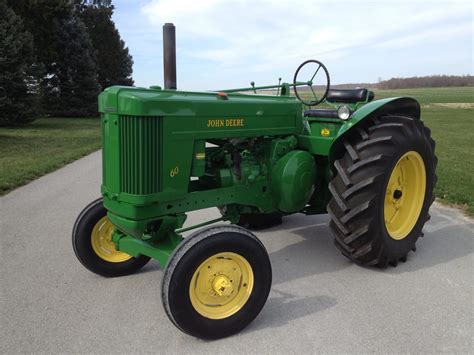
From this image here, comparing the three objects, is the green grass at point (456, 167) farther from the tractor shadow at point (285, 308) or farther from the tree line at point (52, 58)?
the tree line at point (52, 58)

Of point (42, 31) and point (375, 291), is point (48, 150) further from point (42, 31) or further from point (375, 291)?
point (42, 31)

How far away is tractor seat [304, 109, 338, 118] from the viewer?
4.07 meters

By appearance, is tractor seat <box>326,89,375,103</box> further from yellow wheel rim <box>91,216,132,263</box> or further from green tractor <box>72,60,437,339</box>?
yellow wheel rim <box>91,216,132,263</box>

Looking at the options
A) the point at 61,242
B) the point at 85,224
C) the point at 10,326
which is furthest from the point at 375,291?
the point at 61,242

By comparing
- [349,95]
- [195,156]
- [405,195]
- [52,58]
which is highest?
[52,58]

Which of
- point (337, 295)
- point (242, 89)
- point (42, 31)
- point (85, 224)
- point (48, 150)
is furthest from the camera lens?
point (42, 31)

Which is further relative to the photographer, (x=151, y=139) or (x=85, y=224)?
(x=85, y=224)

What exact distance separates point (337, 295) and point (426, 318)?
0.63m

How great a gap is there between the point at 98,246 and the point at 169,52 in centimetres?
286

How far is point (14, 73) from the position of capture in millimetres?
15539

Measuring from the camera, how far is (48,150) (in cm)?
1105

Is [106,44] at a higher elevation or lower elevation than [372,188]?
higher

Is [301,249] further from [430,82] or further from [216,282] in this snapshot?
[430,82]

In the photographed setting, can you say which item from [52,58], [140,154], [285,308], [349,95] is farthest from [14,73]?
[285,308]
